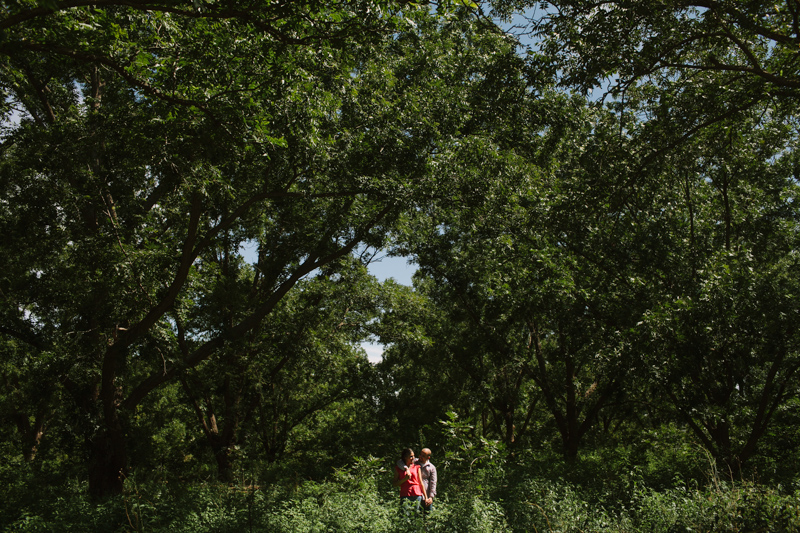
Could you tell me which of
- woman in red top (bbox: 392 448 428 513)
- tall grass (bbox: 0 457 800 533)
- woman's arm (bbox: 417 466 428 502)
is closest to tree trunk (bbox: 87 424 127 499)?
tall grass (bbox: 0 457 800 533)

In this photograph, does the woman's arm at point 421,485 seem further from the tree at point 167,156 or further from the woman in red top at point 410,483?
the tree at point 167,156

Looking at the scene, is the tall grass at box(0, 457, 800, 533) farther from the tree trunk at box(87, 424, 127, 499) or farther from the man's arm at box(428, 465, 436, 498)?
the tree trunk at box(87, 424, 127, 499)

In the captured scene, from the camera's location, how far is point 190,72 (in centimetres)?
645

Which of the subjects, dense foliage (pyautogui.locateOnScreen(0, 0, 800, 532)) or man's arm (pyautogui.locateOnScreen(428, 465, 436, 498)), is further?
man's arm (pyautogui.locateOnScreen(428, 465, 436, 498))

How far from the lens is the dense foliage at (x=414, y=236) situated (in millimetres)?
6016

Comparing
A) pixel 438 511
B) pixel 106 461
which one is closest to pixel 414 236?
pixel 438 511

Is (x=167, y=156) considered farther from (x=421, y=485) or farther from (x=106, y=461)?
(x=106, y=461)

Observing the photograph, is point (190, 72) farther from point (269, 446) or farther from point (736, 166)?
point (269, 446)

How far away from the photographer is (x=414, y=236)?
1262 cm

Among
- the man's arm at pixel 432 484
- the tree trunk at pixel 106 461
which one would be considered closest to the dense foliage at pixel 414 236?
the tree trunk at pixel 106 461

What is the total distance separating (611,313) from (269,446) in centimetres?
1205

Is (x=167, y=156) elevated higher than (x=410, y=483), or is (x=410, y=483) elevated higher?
(x=167, y=156)

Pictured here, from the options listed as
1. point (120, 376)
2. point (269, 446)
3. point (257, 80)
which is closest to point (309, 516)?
point (257, 80)

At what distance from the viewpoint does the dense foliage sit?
6016 millimetres
